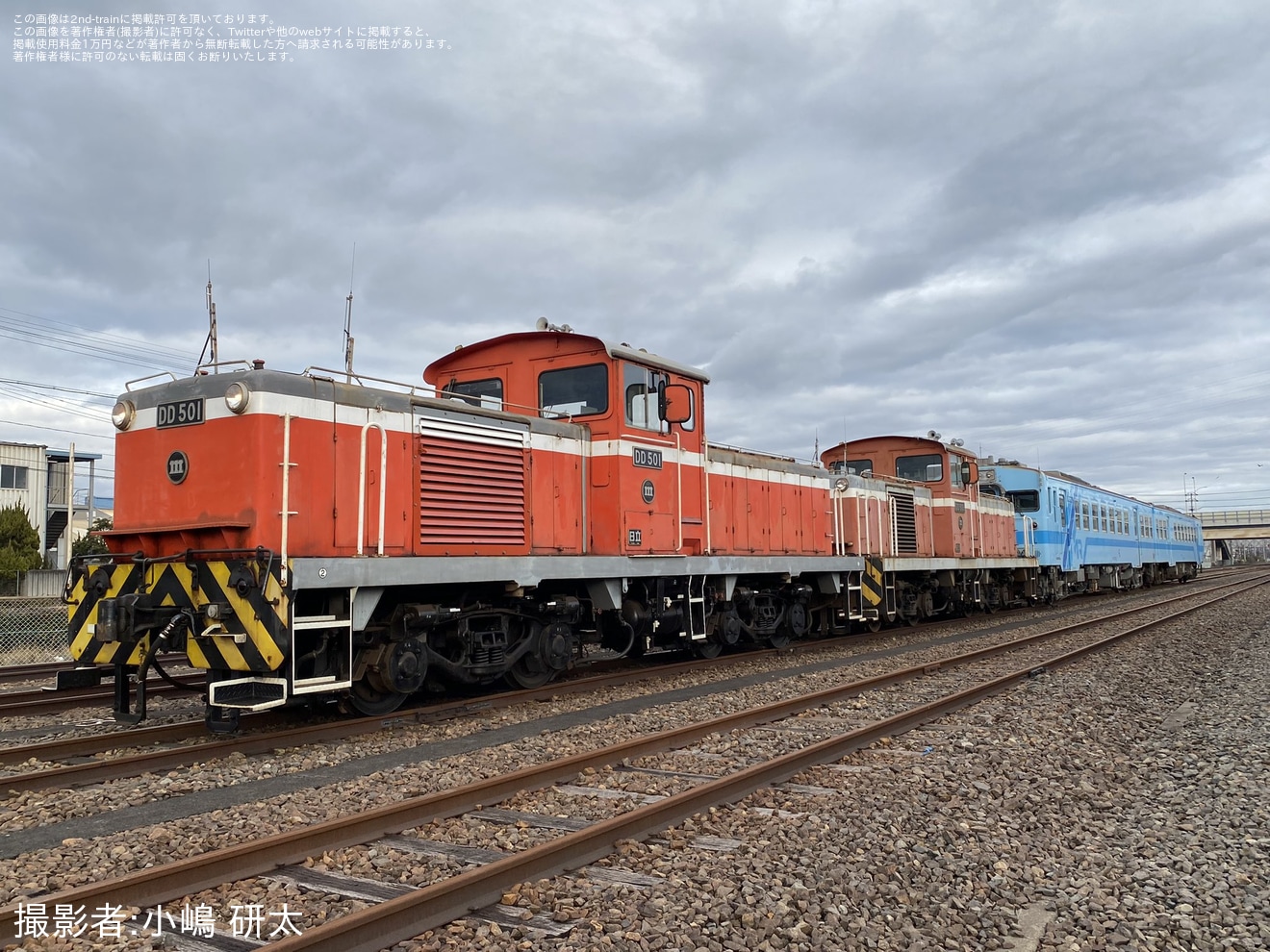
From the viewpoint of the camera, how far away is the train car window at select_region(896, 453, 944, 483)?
61.6 ft

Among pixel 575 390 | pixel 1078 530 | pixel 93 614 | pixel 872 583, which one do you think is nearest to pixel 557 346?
pixel 575 390

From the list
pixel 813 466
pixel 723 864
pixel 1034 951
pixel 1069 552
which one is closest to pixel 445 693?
pixel 723 864

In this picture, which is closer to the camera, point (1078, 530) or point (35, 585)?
point (35, 585)

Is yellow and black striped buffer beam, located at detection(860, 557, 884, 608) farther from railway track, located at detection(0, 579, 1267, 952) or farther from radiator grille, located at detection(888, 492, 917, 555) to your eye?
railway track, located at detection(0, 579, 1267, 952)

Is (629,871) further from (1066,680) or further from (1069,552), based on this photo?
(1069,552)

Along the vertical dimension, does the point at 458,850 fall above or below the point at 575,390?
below

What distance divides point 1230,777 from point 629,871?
437cm

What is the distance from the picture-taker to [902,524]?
1730 cm

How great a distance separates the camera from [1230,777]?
5.93 m

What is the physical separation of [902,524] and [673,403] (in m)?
8.83

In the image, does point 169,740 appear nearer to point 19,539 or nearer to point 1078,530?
point 19,539

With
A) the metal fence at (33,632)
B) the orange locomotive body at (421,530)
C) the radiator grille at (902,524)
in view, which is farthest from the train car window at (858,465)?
the metal fence at (33,632)

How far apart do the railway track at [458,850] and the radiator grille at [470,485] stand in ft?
9.01

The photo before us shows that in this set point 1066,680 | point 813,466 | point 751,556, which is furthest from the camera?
point 813,466
